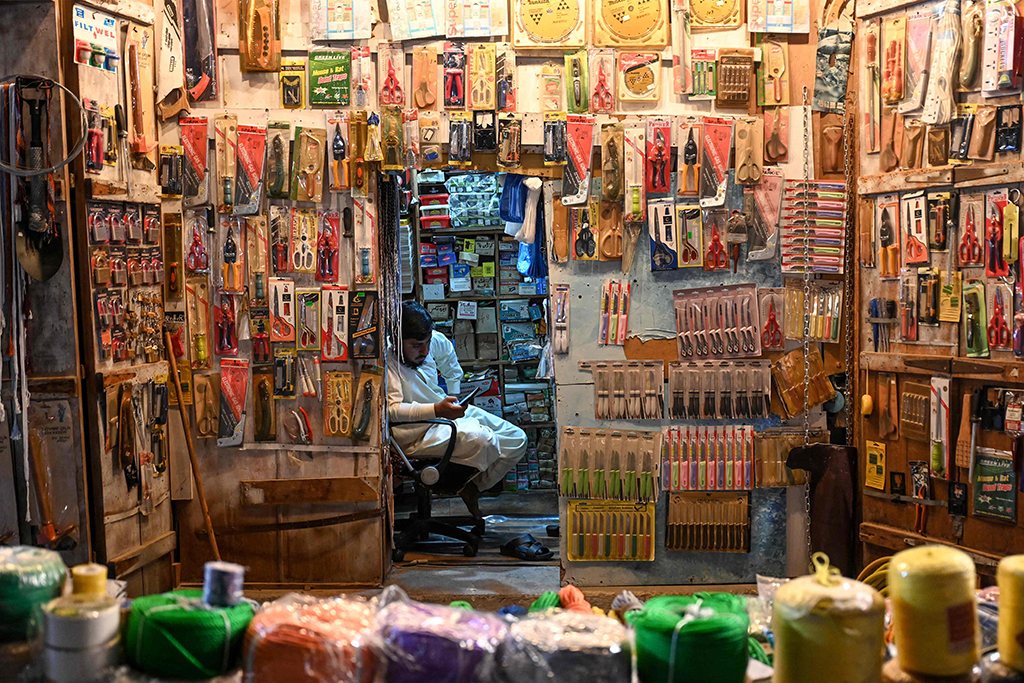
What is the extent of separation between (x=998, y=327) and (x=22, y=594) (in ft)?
12.2

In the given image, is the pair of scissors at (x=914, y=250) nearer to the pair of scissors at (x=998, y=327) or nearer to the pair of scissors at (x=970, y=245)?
the pair of scissors at (x=970, y=245)

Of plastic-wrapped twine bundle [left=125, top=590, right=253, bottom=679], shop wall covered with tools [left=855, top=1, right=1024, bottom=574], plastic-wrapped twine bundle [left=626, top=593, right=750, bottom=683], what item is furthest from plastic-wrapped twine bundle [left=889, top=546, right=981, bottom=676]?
shop wall covered with tools [left=855, top=1, right=1024, bottom=574]

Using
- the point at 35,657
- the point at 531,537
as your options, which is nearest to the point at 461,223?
the point at 531,537

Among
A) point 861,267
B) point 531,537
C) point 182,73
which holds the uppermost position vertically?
point 182,73

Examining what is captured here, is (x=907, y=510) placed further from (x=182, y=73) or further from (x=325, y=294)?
(x=182, y=73)

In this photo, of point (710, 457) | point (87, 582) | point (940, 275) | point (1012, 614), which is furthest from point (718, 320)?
point (87, 582)

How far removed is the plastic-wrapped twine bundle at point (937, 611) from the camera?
6.14 ft

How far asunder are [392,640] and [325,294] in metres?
3.08

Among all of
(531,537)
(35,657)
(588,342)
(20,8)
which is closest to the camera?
(35,657)

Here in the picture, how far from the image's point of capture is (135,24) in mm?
4363

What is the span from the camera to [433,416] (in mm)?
5766

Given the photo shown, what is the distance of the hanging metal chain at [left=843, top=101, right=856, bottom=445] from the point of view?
4.60 metres

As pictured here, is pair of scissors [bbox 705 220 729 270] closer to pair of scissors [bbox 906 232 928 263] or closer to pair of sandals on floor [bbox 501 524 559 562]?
pair of scissors [bbox 906 232 928 263]

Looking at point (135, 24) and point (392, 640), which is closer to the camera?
point (392, 640)
